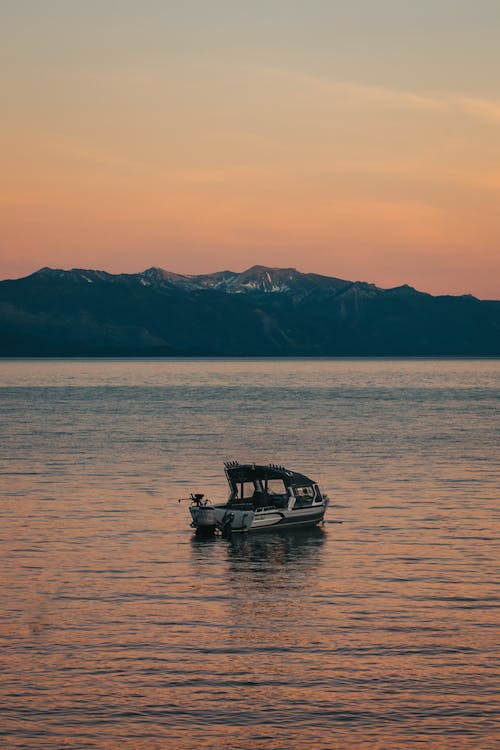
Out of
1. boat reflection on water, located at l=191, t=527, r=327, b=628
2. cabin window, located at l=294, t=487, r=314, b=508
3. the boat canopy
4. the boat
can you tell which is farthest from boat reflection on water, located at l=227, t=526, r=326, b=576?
the boat canopy

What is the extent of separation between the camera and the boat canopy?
61.1 metres

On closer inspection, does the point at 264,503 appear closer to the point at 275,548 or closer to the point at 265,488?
the point at 265,488

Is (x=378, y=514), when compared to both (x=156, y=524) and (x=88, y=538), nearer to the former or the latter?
(x=156, y=524)

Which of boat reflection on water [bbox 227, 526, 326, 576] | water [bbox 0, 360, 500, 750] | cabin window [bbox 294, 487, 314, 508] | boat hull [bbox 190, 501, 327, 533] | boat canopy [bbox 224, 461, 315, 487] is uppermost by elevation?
boat canopy [bbox 224, 461, 315, 487]

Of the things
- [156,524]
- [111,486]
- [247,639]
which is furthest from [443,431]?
[247,639]

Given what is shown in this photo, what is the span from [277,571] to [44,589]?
10.7 meters

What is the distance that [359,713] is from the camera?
28406mm

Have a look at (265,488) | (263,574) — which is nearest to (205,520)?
(265,488)

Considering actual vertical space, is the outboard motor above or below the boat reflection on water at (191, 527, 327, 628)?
above

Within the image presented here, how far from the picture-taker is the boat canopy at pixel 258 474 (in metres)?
61.1

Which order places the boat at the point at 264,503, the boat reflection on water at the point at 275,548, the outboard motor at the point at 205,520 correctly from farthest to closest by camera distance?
the boat at the point at 264,503 < the outboard motor at the point at 205,520 < the boat reflection on water at the point at 275,548

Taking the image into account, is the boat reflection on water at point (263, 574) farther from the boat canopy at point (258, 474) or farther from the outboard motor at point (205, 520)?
the boat canopy at point (258, 474)

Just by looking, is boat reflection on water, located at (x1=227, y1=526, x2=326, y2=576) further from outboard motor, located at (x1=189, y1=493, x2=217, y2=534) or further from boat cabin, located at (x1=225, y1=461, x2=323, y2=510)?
boat cabin, located at (x1=225, y1=461, x2=323, y2=510)

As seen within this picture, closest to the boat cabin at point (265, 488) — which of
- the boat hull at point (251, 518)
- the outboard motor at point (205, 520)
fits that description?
the boat hull at point (251, 518)
